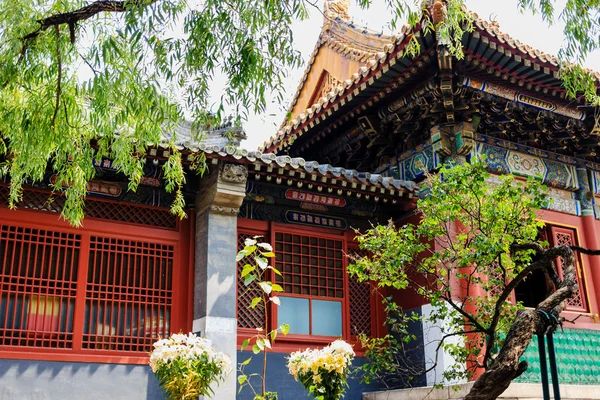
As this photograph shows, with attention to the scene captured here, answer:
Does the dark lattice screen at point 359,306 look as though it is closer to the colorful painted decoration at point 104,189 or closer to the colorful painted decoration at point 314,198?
the colorful painted decoration at point 314,198

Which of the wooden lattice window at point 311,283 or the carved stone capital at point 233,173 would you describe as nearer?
the carved stone capital at point 233,173

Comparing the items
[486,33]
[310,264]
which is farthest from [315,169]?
[486,33]

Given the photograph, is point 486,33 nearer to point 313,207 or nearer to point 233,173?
point 313,207

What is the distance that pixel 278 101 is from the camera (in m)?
5.25

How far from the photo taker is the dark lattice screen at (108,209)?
23.9 ft

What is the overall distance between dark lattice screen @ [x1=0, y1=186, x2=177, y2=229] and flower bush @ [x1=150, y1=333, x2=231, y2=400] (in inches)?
96.7

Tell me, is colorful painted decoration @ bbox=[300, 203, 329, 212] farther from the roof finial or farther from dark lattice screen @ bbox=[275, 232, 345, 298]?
the roof finial

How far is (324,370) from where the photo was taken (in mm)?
5492

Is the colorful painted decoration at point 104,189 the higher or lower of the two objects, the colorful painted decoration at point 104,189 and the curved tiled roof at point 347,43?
the lower

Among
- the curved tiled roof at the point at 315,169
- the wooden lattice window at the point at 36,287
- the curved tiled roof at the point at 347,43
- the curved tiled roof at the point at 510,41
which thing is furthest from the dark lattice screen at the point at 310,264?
the curved tiled roof at the point at 347,43

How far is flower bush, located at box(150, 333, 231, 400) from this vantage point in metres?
5.44

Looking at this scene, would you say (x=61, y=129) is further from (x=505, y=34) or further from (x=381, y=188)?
(x=505, y=34)

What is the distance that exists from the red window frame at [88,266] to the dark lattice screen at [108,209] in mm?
65

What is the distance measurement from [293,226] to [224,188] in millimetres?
1335
